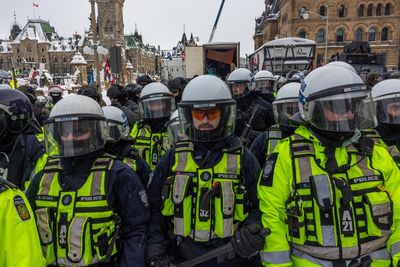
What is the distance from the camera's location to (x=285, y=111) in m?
4.21

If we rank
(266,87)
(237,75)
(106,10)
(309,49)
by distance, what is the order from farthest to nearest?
(106,10), (309,49), (266,87), (237,75)

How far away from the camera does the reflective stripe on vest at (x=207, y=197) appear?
2637 millimetres

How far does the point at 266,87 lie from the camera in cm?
716

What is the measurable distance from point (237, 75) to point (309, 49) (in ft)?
46.2

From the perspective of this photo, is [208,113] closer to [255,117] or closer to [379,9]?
[255,117]

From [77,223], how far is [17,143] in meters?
1.39

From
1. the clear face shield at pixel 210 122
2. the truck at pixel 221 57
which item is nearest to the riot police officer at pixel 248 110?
the clear face shield at pixel 210 122

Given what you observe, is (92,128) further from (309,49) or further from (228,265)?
(309,49)

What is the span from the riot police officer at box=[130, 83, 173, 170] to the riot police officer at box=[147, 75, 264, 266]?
192 cm

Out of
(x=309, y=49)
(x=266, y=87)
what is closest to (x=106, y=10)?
(x=309, y=49)

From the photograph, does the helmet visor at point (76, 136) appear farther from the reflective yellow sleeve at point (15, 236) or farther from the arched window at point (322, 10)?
the arched window at point (322, 10)

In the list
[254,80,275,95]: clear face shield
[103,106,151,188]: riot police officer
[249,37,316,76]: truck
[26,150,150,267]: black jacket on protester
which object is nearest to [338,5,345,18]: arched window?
[249,37,316,76]: truck

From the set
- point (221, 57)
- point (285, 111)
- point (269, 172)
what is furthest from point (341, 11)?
point (269, 172)

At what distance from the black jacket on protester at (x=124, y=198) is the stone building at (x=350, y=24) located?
46243 mm
